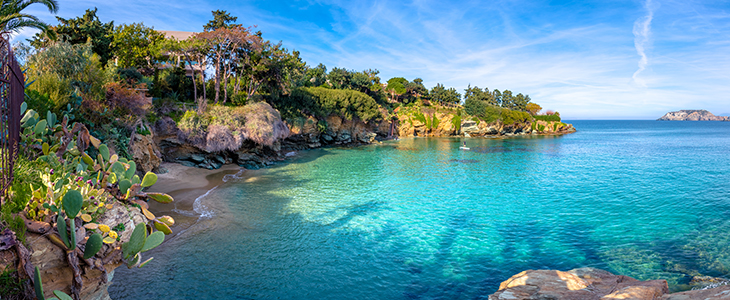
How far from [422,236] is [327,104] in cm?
3322

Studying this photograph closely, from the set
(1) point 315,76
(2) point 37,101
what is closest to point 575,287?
(2) point 37,101

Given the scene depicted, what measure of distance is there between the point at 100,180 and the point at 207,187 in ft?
41.9

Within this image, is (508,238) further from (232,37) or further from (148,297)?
(232,37)

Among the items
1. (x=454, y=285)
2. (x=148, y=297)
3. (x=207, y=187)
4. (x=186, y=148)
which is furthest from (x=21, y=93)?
(x=186, y=148)

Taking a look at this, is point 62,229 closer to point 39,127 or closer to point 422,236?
point 39,127

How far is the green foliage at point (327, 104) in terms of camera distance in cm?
3873

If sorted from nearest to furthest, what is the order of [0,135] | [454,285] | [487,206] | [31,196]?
[0,135], [31,196], [454,285], [487,206]

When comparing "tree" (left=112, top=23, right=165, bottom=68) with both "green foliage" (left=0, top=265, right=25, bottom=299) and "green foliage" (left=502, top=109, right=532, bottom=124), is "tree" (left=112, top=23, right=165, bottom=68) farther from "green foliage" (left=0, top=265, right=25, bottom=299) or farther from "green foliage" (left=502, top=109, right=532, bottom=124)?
"green foliage" (left=502, top=109, right=532, bottom=124)

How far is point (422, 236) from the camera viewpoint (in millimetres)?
12477

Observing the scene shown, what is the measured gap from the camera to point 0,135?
17.2ft

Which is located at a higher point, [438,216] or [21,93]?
[21,93]

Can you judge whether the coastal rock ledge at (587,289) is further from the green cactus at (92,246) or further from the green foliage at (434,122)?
the green foliage at (434,122)

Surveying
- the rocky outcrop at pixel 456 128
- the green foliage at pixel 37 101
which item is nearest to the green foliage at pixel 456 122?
the rocky outcrop at pixel 456 128

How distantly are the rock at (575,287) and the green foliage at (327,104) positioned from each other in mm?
32457
